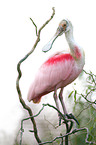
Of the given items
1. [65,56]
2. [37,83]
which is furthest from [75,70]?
[37,83]

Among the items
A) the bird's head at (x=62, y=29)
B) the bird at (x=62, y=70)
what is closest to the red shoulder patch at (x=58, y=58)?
the bird at (x=62, y=70)

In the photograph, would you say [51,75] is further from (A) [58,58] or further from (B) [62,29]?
(B) [62,29]

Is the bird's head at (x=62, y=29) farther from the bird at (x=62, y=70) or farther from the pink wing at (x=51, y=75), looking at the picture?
the pink wing at (x=51, y=75)

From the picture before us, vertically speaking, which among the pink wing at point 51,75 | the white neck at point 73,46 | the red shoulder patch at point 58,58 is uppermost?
the white neck at point 73,46

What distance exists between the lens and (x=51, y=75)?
1.74 metres

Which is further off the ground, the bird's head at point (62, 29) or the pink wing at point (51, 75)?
the bird's head at point (62, 29)

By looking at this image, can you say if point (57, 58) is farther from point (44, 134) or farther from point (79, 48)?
point (44, 134)

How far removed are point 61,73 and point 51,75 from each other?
6 cm

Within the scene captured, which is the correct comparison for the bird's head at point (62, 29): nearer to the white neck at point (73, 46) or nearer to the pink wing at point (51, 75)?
the white neck at point (73, 46)

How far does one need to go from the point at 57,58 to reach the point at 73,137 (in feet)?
4.38

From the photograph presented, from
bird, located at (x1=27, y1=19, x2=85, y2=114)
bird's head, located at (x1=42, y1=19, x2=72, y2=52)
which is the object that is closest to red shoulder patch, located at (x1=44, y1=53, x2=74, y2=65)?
bird, located at (x1=27, y1=19, x2=85, y2=114)

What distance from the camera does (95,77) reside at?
2350mm

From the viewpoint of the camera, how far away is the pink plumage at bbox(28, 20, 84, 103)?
171cm

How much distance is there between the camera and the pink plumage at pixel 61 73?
5.59ft
